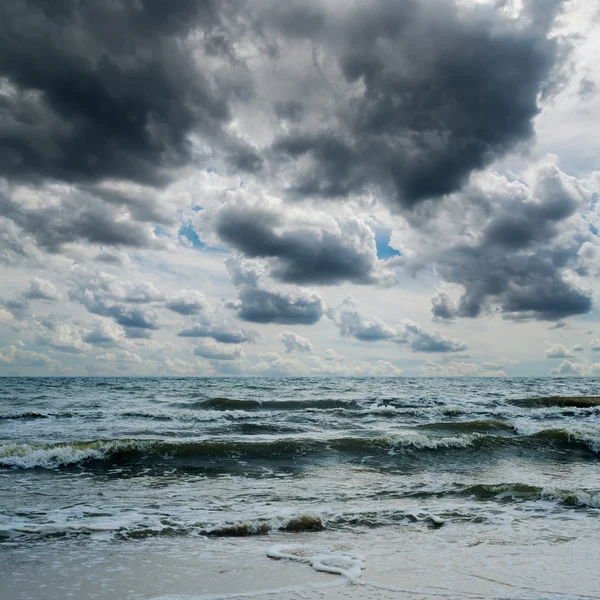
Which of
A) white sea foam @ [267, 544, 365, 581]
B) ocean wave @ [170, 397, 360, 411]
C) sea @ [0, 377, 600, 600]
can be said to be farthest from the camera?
ocean wave @ [170, 397, 360, 411]

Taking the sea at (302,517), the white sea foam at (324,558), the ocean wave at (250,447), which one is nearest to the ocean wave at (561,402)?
the ocean wave at (250,447)

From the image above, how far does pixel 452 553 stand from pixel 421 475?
6.92 metres

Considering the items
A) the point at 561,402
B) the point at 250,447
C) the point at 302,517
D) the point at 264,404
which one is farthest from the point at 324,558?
the point at 561,402

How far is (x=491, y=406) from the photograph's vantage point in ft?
119

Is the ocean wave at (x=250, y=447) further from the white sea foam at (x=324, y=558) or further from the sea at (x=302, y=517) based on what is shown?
the white sea foam at (x=324, y=558)

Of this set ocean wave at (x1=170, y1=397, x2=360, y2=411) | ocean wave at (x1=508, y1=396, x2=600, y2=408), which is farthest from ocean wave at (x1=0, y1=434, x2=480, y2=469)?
ocean wave at (x1=508, y1=396, x2=600, y2=408)

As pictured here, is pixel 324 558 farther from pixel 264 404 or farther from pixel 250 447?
pixel 264 404

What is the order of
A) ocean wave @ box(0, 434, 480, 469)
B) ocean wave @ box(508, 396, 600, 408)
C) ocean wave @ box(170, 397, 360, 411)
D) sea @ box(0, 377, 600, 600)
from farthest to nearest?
ocean wave @ box(508, 396, 600, 408)
ocean wave @ box(170, 397, 360, 411)
ocean wave @ box(0, 434, 480, 469)
sea @ box(0, 377, 600, 600)

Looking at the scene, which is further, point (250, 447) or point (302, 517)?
point (250, 447)

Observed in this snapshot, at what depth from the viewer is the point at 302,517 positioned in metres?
8.18

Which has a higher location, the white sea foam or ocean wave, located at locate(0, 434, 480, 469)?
the white sea foam

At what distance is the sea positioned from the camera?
559 centimetres

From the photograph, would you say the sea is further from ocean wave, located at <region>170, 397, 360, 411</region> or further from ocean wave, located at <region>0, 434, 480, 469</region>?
ocean wave, located at <region>170, 397, 360, 411</region>

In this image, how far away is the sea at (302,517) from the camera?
5.59 m
